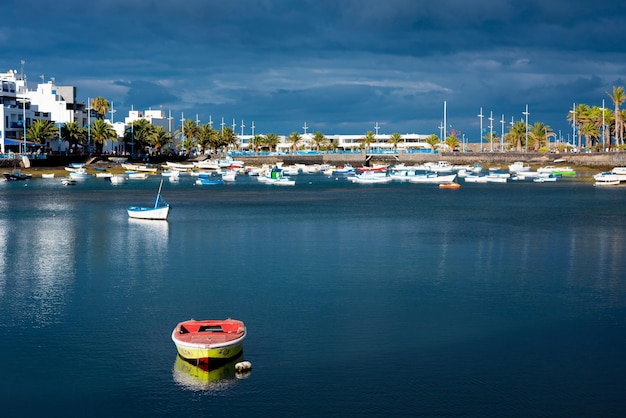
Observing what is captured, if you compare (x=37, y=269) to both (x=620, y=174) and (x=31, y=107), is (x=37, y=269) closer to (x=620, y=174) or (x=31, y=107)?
(x=620, y=174)

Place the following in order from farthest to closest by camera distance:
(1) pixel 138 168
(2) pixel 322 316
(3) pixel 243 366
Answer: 1. (1) pixel 138 168
2. (2) pixel 322 316
3. (3) pixel 243 366

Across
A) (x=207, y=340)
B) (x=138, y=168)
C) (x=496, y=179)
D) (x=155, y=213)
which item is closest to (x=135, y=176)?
(x=138, y=168)

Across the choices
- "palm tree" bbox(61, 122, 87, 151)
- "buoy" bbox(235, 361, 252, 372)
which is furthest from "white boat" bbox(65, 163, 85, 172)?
"buoy" bbox(235, 361, 252, 372)

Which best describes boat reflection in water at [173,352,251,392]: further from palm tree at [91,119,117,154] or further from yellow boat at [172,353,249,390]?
palm tree at [91,119,117,154]

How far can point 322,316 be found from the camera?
32.4m

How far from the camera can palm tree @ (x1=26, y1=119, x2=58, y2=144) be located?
150625 millimetres

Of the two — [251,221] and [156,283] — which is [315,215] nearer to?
[251,221]

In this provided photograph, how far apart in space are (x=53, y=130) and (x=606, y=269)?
132 metres

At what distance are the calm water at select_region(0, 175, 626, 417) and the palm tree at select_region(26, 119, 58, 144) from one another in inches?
3465

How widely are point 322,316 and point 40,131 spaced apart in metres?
130

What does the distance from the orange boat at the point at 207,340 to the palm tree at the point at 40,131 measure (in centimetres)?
13343

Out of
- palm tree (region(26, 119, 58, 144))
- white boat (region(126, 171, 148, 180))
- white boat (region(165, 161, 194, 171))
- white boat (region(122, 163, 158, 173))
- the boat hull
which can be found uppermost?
palm tree (region(26, 119, 58, 144))

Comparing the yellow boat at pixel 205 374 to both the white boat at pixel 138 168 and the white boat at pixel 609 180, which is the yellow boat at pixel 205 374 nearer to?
the white boat at pixel 609 180

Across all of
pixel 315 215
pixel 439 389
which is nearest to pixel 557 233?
pixel 315 215
